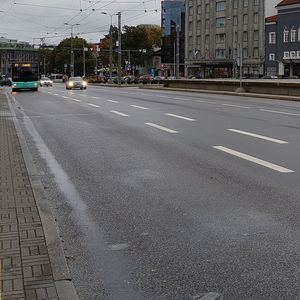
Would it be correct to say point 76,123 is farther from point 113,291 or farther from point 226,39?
point 226,39

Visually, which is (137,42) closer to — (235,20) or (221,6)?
(221,6)

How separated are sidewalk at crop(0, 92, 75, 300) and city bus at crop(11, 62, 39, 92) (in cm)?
4338

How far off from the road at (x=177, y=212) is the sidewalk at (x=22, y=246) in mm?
299

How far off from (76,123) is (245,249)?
46.1 feet

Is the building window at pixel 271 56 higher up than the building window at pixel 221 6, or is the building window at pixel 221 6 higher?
the building window at pixel 221 6

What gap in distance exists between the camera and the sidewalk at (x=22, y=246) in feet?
14.4

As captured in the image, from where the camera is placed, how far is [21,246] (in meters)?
5.39

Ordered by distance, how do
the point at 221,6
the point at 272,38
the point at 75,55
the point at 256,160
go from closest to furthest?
the point at 256,160 < the point at 272,38 < the point at 221,6 < the point at 75,55

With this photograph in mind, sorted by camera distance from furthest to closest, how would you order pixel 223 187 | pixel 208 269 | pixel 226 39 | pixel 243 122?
pixel 226 39 → pixel 243 122 → pixel 223 187 → pixel 208 269

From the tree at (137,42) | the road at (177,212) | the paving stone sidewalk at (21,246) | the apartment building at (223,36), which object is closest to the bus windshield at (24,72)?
the road at (177,212)

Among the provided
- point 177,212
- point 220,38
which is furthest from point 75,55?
point 177,212

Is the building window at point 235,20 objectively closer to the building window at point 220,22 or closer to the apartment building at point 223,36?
the apartment building at point 223,36

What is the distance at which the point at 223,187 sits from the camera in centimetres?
830

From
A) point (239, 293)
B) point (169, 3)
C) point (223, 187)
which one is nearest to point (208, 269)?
point (239, 293)
